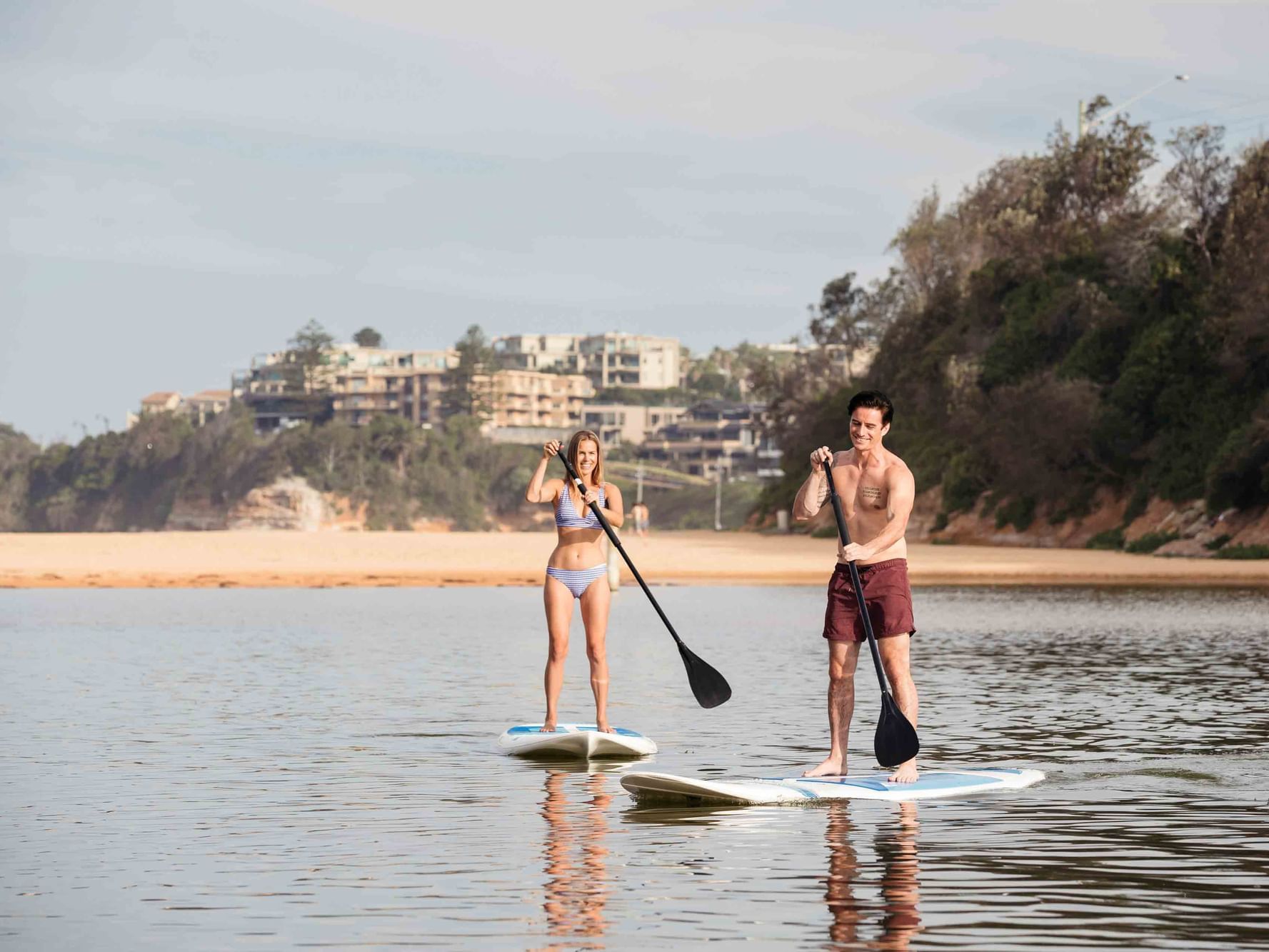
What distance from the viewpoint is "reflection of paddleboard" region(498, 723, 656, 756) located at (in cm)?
1209

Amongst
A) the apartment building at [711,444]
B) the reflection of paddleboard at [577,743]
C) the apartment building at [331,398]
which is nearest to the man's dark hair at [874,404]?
the reflection of paddleboard at [577,743]

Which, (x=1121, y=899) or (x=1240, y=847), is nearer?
(x=1121, y=899)

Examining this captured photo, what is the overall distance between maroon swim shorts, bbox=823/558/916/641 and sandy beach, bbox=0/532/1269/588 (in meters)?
31.1

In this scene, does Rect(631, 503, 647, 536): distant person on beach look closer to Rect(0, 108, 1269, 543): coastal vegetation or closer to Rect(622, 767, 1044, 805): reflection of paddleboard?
Rect(0, 108, 1269, 543): coastal vegetation

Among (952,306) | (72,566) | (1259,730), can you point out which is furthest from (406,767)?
(952,306)

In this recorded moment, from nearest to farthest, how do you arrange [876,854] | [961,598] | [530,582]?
[876,854]
[961,598]
[530,582]

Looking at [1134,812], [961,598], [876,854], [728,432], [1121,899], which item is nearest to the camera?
[1121,899]

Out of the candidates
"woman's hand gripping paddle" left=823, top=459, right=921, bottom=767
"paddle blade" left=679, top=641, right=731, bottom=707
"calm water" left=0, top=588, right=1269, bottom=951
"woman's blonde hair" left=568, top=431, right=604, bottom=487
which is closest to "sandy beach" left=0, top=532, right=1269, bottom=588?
"calm water" left=0, top=588, right=1269, bottom=951

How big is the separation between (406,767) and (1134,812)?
448cm

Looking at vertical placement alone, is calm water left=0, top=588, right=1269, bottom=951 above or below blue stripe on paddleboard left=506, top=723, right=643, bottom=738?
below

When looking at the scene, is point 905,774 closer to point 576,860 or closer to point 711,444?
point 576,860

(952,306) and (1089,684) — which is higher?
(952,306)

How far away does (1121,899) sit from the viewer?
24.2 ft

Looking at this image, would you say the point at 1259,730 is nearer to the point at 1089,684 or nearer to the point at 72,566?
the point at 1089,684
